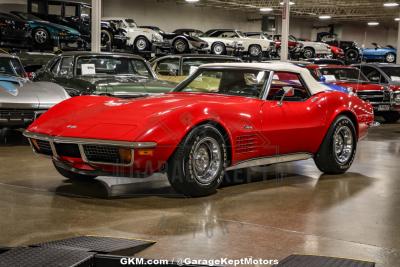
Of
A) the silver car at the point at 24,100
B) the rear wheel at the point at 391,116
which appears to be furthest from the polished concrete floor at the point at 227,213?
the rear wheel at the point at 391,116

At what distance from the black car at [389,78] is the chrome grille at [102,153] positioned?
1034 centimetres

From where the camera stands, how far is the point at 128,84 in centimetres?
945

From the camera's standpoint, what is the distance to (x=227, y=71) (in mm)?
6570

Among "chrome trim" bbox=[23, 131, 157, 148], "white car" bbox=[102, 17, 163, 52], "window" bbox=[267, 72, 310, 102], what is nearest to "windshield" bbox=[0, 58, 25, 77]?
"chrome trim" bbox=[23, 131, 157, 148]

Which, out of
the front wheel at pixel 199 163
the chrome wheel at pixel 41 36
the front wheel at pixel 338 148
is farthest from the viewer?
the chrome wheel at pixel 41 36

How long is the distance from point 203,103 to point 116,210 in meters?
1.35

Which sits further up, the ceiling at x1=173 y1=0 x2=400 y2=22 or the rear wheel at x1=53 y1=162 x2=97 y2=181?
the ceiling at x1=173 y1=0 x2=400 y2=22

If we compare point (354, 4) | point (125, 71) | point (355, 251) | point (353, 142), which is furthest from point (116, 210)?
point (354, 4)

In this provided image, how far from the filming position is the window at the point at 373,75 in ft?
49.1

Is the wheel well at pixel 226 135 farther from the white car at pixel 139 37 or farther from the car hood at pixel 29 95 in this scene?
the white car at pixel 139 37

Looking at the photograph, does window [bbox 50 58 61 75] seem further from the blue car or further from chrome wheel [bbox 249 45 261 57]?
the blue car

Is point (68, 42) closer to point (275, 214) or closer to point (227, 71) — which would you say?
point (227, 71)

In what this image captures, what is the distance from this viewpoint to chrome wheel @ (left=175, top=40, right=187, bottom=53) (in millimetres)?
21516

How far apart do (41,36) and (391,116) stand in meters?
10.5
